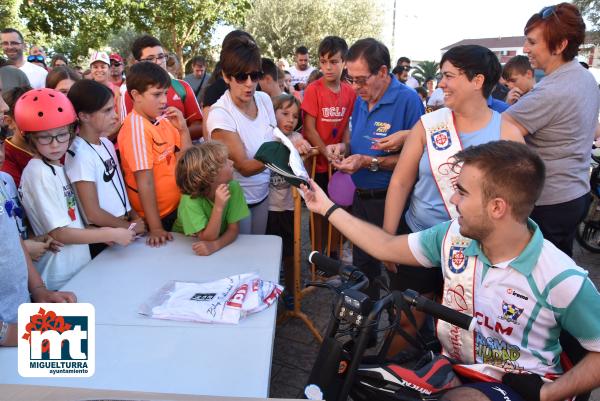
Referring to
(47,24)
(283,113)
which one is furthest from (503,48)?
(283,113)

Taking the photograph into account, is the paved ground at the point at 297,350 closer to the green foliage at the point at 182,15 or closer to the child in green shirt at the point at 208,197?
the child in green shirt at the point at 208,197

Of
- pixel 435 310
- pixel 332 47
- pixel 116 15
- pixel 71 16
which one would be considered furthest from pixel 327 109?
pixel 71 16

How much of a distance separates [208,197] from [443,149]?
4.44 feet

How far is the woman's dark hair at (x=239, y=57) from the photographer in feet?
9.05

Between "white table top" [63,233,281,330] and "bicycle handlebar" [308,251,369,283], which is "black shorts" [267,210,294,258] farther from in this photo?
"bicycle handlebar" [308,251,369,283]

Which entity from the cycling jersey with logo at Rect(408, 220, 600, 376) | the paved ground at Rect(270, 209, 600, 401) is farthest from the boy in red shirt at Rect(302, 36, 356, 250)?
the cycling jersey with logo at Rect(408, 220, 600, 376)

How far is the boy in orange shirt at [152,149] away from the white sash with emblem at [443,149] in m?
1.60

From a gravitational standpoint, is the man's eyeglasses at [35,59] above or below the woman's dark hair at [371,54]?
above

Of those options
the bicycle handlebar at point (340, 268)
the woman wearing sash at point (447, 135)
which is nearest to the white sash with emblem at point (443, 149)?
the woman wearing sash at point (447, 135)

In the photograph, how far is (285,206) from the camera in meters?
3.30

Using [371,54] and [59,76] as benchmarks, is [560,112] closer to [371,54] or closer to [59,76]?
[371,54]

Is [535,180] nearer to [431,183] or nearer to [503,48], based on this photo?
[431,183]

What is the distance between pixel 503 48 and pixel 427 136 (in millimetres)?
62237

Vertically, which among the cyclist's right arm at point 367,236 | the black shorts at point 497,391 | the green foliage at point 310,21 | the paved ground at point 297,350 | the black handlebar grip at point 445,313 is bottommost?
the paved ground at point 297,350
